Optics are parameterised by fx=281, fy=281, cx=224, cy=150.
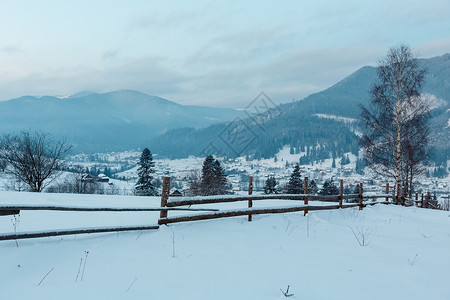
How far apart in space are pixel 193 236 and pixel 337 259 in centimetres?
281

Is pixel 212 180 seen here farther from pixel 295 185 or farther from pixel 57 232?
pixel 57 232

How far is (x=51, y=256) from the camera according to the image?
439 centimetres

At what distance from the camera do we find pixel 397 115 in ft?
49.0

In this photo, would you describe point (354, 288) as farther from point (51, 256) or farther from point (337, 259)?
point (51, 256)

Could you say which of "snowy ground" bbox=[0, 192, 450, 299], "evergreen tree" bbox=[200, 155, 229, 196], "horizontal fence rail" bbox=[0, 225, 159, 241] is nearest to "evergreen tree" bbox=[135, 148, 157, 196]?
"evergreen tree" bbox=[200, 155, 229, 196]

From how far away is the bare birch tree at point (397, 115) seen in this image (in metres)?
14.9

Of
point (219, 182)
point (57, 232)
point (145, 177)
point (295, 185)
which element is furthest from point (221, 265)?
point (145, 177)

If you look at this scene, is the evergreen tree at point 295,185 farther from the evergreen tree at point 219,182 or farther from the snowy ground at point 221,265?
the snowy ground at point 221,265

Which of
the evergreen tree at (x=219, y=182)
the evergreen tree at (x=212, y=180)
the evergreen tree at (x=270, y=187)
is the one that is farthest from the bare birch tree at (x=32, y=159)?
the evergreen tree at (x=270, y=187)

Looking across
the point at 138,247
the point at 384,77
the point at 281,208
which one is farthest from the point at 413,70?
the point at 138,247

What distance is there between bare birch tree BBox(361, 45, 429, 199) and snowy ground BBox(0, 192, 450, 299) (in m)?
9.76

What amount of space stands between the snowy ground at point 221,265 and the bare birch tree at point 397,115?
384 inches

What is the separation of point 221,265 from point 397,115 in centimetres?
1442

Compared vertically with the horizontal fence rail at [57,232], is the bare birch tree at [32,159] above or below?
above
